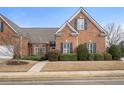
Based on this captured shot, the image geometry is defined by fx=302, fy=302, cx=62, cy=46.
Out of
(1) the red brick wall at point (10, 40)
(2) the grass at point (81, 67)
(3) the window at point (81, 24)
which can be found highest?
(3) the window at point (81, 24)

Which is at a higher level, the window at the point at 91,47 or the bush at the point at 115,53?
the window at the point at 91,47

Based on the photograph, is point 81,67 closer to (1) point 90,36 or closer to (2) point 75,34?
(2) point 75,34

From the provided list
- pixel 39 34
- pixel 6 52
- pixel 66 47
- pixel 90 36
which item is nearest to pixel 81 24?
pixel 90 36

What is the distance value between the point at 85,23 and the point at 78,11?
1.74 meters

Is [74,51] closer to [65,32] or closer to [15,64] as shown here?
[65,32]

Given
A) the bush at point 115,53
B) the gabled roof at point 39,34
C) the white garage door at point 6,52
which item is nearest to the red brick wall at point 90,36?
the bush at point 115,53

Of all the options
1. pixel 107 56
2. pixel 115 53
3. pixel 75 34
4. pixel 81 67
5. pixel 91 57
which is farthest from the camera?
pixel 75 34

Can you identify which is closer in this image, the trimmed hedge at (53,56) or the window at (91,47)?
the trimmed hedge at (53,56)

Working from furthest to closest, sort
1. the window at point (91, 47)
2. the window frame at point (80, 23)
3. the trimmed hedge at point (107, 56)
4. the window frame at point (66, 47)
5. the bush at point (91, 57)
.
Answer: the window frame at point (80, 23)
the window at point (91, 47)
the window frame at point (66, 47)
the trimmed hedge at point (107, 56)
the bush at point (91, 57)

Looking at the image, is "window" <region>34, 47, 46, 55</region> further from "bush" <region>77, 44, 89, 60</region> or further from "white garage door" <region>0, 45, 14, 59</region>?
"bush" <region>77, 44, 89, 60</region>

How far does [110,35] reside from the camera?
6378 cm

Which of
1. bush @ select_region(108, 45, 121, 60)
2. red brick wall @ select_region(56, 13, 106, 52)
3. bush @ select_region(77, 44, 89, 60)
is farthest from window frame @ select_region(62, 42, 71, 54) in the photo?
bush @ select_region(108, 45, 121, 60)

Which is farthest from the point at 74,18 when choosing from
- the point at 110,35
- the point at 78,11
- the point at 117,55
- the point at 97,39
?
the point at 110,35

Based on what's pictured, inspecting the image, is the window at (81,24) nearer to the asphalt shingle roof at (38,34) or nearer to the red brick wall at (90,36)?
the red brick wall at (90,36)
